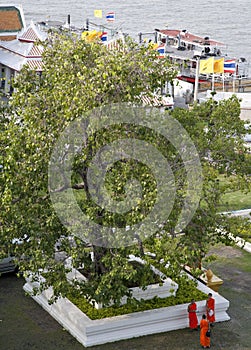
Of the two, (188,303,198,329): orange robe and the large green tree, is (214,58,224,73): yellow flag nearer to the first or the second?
the large green tree

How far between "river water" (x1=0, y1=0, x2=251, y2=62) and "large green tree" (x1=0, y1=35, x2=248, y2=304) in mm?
52853

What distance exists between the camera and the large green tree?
57.3 feet

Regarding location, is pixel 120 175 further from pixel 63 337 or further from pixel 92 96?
pixel 63 337

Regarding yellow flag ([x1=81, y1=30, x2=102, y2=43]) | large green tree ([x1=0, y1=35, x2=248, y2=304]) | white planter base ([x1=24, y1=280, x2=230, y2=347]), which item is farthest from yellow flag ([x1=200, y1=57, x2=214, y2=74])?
large green tree ([x1=0, y1=35, x2=248, y2=304])

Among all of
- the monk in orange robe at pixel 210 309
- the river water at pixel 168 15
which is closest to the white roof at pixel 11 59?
the monk in orange robe at pixel 210 309

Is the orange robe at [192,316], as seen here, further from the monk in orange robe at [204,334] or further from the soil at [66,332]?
the monk in orange robe at [204,334]

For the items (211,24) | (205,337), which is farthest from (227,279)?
(211,24)

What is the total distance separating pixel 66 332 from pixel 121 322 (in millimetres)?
1348

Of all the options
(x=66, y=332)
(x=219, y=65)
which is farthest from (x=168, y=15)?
(x=66, y=332)

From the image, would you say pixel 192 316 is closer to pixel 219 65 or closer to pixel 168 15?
pixel 219 65

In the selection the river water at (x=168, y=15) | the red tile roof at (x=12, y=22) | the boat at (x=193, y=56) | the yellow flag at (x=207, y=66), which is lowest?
the river water at (x=168, y=15)

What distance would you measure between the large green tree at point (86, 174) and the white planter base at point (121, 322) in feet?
2.94

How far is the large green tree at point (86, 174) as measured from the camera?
17453mm

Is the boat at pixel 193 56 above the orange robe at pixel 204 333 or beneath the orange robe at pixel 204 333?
beneath
